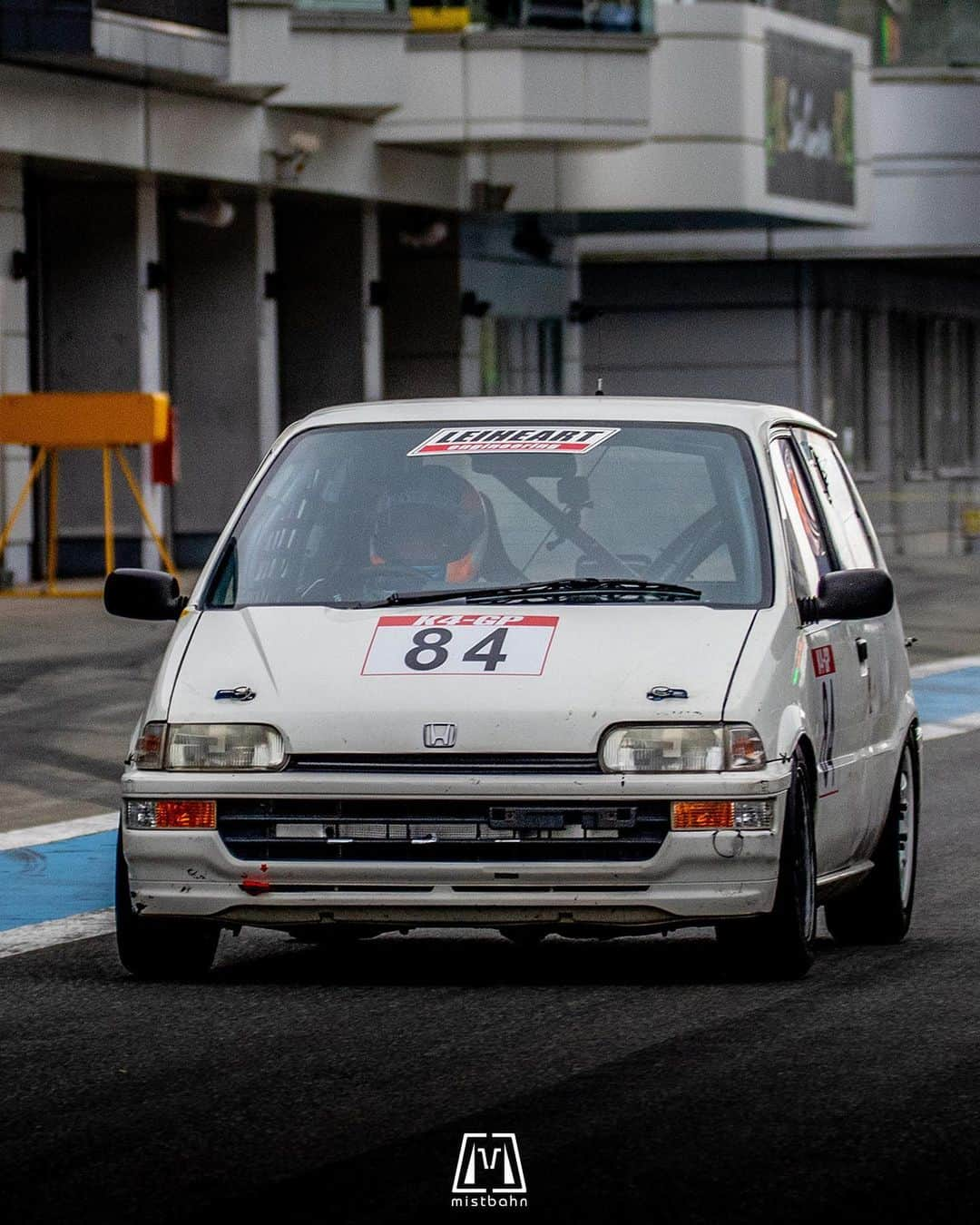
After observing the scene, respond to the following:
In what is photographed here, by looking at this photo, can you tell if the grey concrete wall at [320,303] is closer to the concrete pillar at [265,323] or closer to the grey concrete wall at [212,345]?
the concrete pillar at [265,323]

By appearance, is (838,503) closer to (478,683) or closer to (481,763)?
(478,683)

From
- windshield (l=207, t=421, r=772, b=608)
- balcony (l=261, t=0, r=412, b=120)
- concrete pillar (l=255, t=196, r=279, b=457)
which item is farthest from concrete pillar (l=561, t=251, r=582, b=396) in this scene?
windshield (l=207, t=421, r=772, b=608)

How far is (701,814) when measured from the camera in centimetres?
761

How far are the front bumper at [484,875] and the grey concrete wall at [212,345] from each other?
25.5 meters

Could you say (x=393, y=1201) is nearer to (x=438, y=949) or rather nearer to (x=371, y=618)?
(x=371, y=618)

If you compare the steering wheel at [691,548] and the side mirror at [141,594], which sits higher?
the steering wheel at [691,548]

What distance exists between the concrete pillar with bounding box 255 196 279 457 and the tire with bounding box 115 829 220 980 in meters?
25.1

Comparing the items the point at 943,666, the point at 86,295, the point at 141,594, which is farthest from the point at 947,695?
the point at 86,295

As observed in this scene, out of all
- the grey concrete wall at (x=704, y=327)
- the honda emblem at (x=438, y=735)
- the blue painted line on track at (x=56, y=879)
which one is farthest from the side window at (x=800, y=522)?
the grey concrete wall at (x=704, y=327)

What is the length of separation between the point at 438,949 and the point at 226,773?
148cm

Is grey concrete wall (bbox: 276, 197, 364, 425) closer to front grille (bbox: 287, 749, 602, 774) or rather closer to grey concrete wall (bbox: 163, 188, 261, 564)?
grey concrete wall (bbox: 163, 188, 261, 564)

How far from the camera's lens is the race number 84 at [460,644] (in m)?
7.75

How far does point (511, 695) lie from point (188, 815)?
876mm

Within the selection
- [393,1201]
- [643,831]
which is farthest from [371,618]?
[393,1201]
